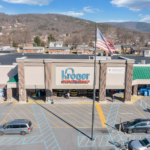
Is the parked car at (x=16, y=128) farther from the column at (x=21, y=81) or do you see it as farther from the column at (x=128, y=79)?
the column at (x=128, y=79)

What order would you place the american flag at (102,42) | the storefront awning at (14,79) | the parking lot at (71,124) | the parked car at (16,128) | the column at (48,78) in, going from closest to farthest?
1. the american flag at (102,42)
2. the parking lot at (71,124)
3. the parked car at (16,128)
4. the column at (48,78)
5. the storefront awning at (14,79)

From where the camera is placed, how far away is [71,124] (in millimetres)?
19969

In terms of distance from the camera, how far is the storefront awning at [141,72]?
91.1 ft

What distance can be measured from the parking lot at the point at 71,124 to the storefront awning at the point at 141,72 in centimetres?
399

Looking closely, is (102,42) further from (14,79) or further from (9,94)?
(9,94)

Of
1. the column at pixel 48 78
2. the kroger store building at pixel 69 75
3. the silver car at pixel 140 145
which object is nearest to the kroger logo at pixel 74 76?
the kroger store building at pixel 69 75

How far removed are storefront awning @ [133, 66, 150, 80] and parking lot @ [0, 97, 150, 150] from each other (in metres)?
3.99

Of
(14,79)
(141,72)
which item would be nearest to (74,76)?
(14,79)

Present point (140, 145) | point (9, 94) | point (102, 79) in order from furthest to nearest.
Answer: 1. point (9, 94)
2. point (102, 79)
3. point (140, 145)

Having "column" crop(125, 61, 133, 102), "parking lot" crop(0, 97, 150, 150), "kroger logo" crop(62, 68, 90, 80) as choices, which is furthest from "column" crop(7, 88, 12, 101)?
"column" crop(125, 61, 133, 102)

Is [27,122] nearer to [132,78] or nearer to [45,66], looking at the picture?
[45,66]

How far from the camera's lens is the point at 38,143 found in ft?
53.3

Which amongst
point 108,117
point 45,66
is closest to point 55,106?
point 45,66

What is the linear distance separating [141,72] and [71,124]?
1517 cm
